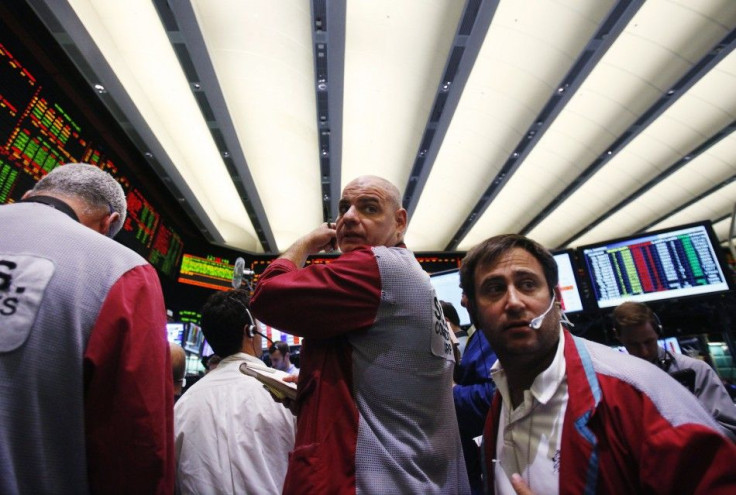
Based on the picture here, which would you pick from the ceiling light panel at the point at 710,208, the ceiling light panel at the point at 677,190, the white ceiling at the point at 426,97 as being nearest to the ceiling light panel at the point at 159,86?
the white ceiling at the point at 426,97

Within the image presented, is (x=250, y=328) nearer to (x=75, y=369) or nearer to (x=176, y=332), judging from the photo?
(x=75, y=369)

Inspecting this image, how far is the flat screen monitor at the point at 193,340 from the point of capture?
5.81 m

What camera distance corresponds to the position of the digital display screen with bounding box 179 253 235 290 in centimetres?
Answer: 766

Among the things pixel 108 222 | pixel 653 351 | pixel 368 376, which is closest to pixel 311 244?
pixel 368 376

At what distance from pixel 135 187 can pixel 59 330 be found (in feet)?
19.1

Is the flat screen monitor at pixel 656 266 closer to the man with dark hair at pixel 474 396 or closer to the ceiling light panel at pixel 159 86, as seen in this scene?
the man with dark hair at pixel 474 396

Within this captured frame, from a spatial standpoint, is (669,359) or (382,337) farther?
(669,359)

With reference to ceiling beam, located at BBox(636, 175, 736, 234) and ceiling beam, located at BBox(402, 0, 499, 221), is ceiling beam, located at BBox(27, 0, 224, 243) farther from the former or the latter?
ceiling beam, located at BBox(636, 175, 736, 234)

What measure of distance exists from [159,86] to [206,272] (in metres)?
3.99

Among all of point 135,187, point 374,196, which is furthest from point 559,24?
point 135,187

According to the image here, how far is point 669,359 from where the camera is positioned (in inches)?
101

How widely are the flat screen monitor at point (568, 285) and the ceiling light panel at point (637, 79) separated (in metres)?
3.04

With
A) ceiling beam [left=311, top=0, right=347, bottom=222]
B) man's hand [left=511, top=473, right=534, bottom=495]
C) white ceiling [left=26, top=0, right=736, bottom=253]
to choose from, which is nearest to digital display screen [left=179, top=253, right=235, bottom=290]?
white ceiling [left=26, top=0, right=736, bottom=253]

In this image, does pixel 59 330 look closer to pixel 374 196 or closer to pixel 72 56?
pixel 374 196
